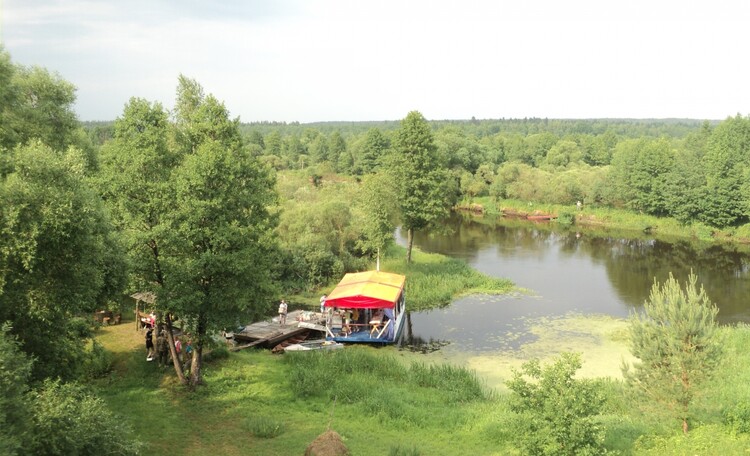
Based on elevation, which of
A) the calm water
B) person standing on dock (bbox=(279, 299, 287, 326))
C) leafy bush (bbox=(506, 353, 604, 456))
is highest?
leafy bush (bbox=(506, 353, 604, 456))

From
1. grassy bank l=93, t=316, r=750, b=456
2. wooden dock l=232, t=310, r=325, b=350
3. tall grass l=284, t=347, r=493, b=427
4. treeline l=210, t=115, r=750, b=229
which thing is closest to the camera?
grassy bank l=93, t=316, r=750, b=456

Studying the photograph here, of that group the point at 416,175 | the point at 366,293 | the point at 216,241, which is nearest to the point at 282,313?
the point at 366,293

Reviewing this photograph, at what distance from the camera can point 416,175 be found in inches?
1591

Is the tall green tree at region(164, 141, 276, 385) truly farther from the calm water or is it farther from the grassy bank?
the calm water

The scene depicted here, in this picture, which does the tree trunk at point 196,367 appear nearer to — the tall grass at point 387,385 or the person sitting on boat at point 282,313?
the tall grass at point 387,385

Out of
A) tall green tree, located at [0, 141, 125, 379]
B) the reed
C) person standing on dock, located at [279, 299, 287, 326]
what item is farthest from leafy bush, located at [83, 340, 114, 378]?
the reed

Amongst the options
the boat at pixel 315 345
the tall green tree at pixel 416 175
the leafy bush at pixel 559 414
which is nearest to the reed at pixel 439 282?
the tall green tree at pixel 416 175

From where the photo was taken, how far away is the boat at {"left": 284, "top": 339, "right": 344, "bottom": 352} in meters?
25.1

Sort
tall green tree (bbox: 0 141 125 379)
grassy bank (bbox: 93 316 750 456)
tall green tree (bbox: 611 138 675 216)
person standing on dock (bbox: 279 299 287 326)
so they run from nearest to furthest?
tall green tree (bbox: 0 141 125 379)
grassy bank (bbox: 93 316 750 456)
person standing on dock (bbox: 279 299 287 326)
tall green tree (bbox: 611 138 675 216)

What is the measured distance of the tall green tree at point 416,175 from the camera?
40031 millimetres

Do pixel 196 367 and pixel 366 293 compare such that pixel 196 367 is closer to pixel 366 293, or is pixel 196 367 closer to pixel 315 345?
pixel 315 345

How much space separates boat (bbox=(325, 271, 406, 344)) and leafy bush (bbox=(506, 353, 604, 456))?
531 inches

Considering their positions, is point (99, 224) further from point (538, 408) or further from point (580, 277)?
point (580, 277)

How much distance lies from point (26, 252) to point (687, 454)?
17.1m
